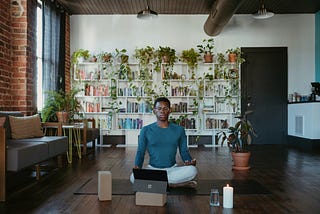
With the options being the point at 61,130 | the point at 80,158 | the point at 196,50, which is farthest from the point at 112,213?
the point at 196,50

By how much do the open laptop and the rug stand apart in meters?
0.47

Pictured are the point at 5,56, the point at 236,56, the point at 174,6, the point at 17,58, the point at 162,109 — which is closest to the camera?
the point at 162,109

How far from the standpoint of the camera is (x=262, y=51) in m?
8.99

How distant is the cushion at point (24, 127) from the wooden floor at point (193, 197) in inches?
22.2

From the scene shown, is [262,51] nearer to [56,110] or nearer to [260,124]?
[260,124]

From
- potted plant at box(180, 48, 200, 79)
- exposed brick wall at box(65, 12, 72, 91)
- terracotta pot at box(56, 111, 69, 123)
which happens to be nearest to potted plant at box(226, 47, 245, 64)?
potted plant at box(180, 48, 200, 79)

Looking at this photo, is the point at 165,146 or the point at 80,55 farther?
the point at 80,55

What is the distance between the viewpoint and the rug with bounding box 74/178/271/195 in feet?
12.5

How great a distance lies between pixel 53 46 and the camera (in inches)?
301

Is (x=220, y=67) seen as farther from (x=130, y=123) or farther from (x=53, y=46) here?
(x=53, y=46)

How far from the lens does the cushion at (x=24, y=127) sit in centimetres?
482

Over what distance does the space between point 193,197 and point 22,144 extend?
2.05 meters

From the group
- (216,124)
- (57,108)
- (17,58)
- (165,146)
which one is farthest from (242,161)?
(17,58)

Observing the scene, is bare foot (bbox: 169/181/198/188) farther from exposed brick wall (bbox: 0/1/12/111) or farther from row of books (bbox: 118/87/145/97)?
row of books (bbox: 118/87/145/97)
